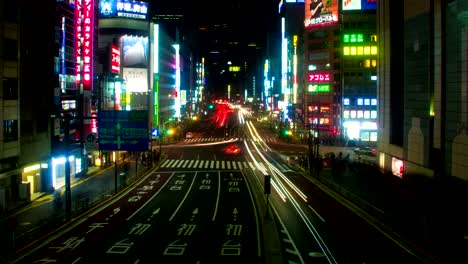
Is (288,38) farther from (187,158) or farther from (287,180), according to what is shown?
(287,180)

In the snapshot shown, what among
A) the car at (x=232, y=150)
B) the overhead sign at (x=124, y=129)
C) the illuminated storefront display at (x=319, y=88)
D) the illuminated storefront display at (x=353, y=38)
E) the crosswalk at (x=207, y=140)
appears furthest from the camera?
the illuminated storefront display at (x=319, y=88)

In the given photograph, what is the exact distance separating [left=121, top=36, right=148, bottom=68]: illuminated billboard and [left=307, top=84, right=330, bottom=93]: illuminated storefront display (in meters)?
37.2

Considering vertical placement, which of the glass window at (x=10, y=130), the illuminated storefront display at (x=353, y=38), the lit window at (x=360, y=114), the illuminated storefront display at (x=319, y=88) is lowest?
the glass window at (x=10, y=130)

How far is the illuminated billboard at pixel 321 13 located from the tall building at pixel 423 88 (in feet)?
181

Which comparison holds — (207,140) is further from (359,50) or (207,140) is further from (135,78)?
(359,50)

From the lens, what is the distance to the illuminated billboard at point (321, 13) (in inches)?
4102

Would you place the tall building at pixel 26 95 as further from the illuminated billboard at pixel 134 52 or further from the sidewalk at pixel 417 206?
the illuminated billboard at pixel 134 52

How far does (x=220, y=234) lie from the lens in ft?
91.2

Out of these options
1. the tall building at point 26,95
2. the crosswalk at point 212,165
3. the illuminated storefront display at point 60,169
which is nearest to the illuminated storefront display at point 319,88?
the crosswalk at point 212,165

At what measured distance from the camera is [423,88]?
132ft

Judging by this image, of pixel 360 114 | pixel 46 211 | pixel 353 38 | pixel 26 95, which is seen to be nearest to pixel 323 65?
pixel 353 38

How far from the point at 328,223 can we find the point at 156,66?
81.1m

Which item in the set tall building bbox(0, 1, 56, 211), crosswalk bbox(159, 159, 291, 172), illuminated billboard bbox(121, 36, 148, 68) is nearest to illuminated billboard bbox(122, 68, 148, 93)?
illuminated billboard bbox(121, 36, 148, 68)

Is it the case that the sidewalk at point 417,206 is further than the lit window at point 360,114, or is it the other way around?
the lit window at point 360,114
